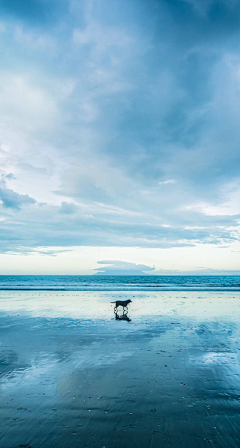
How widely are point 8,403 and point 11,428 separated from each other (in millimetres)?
1098

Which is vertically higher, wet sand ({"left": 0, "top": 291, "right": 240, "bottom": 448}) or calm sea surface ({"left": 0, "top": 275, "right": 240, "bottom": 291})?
wet sand ({"left": 0, "top": 291, "right": 240, "bottom": 448})

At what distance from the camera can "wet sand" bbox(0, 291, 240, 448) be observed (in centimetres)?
479

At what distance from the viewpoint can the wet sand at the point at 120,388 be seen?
4.79 metres

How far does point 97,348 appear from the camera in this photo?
Result: 10188 millimetres

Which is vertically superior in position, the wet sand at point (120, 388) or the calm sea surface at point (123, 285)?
the wet sand at point (120, 388)

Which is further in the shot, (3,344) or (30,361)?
(3,344)

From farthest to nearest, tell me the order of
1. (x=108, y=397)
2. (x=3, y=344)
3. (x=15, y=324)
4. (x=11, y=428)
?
(x=15, y=324) < (x=3, y=344) < (x=108, y=397) < (x=11, y=428)

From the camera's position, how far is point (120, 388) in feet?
21.9

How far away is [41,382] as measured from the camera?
275 inches

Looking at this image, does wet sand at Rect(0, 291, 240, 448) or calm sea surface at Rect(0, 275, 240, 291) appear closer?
wet sand at Rect(0, 291, 240, 448)

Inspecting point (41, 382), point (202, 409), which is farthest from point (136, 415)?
point (41, 382)

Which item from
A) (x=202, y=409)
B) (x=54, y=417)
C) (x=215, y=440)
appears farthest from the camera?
(x=202, y=409)

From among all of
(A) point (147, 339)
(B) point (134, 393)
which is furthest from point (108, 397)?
(A) point (147, 339)

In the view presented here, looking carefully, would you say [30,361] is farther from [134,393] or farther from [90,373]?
[134,393]
